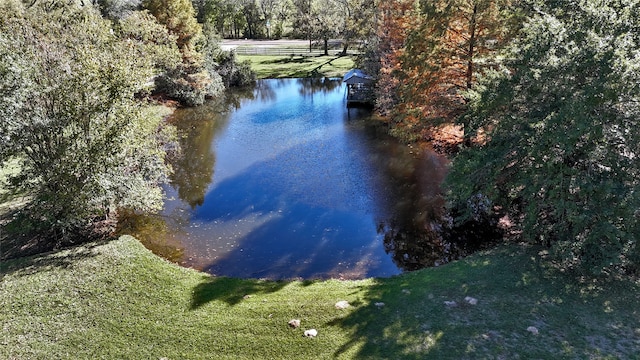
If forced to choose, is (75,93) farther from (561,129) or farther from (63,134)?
(561,129)

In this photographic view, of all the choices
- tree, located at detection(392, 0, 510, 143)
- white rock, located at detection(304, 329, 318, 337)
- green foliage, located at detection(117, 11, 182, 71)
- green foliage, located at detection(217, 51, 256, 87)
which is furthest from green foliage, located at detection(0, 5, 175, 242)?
green foliage, located at detection(217, 51, 256, 87)

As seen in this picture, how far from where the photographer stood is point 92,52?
33.7 feet

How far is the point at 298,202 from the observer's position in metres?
A: 15.6

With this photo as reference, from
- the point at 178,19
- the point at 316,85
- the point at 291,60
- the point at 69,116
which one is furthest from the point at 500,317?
the point at 291,60

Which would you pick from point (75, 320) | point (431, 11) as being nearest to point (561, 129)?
point (431, 11)

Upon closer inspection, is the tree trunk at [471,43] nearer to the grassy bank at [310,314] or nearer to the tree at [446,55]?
the tree at [446,55]

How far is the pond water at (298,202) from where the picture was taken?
12188mm

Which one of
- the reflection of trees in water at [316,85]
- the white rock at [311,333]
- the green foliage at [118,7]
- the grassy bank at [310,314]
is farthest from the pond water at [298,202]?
the green foliage at [118,7]

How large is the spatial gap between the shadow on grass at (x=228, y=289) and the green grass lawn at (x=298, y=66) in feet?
103

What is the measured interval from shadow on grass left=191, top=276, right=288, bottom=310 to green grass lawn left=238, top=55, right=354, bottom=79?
31.5m

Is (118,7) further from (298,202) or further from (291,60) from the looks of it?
(298,202)

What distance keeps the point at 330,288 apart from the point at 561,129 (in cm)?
611

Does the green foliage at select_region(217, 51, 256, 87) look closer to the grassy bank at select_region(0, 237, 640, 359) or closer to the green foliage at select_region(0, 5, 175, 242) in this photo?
the green foliage at select_region(0, 5, 175, 242)

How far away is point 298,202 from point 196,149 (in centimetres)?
853
